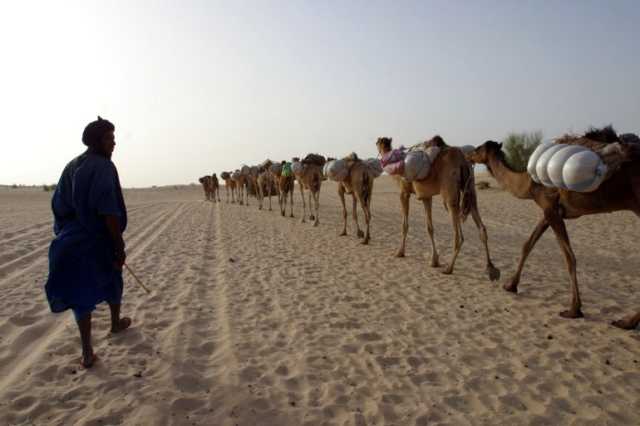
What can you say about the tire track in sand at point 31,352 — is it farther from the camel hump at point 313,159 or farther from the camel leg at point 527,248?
the camel hump at point 313,159

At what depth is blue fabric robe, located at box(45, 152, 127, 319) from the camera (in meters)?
3.27

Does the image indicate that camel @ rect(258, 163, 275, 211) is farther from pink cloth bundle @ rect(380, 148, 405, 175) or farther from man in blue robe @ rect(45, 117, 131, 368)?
man in blue robe @ rect(45, 117, 131, 368)

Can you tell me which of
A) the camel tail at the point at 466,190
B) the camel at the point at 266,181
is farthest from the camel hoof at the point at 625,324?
the camel at the point at 266,181

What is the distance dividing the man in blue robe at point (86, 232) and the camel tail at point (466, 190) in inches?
207

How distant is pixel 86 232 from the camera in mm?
3371

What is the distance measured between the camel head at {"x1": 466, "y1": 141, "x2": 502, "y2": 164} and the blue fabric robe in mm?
5154

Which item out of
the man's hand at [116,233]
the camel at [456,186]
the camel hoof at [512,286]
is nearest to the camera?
the man's hand at [116,233]

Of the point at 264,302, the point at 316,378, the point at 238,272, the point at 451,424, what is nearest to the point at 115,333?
the point at 264,302

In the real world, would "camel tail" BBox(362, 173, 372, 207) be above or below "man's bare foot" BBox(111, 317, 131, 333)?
above

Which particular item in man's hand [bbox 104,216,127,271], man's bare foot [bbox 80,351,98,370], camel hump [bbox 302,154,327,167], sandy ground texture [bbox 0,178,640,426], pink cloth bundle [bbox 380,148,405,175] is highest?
camel hump [bbox 302,154,327,167]

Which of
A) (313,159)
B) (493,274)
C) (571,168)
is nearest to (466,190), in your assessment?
(493,274)

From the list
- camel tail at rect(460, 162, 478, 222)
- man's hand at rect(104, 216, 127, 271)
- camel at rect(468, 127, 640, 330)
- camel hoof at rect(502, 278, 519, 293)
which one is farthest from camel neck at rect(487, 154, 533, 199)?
man's hand at rect(104, 216, 127, 271)

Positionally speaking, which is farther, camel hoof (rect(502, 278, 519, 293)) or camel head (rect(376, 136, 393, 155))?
camel head (rect(376, 136, 393, 155))

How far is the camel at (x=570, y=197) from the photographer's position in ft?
13.0
